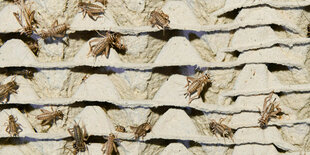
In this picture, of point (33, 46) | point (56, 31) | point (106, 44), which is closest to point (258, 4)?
point (106, 44)

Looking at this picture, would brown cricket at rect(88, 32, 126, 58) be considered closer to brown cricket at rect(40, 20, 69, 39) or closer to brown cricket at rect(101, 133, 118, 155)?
brown cricket at rect(40, 20, 69, 39)

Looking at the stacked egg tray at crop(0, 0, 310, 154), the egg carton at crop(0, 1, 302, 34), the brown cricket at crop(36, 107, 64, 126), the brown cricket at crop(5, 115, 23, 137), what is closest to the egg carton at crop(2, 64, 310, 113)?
the stacked egg tray at crop(0, 0, 310, 154)

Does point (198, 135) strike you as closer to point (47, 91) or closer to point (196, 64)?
point (196, 64)

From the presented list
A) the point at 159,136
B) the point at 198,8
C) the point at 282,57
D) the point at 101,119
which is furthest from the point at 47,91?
the point at 282,57

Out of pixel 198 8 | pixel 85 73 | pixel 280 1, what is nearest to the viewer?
pixel 280 1

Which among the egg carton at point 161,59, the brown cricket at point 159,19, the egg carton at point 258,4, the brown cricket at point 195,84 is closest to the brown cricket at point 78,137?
the egg carton at point 161,59

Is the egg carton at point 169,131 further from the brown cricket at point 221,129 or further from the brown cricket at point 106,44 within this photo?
the brown cricket at point 106,44
